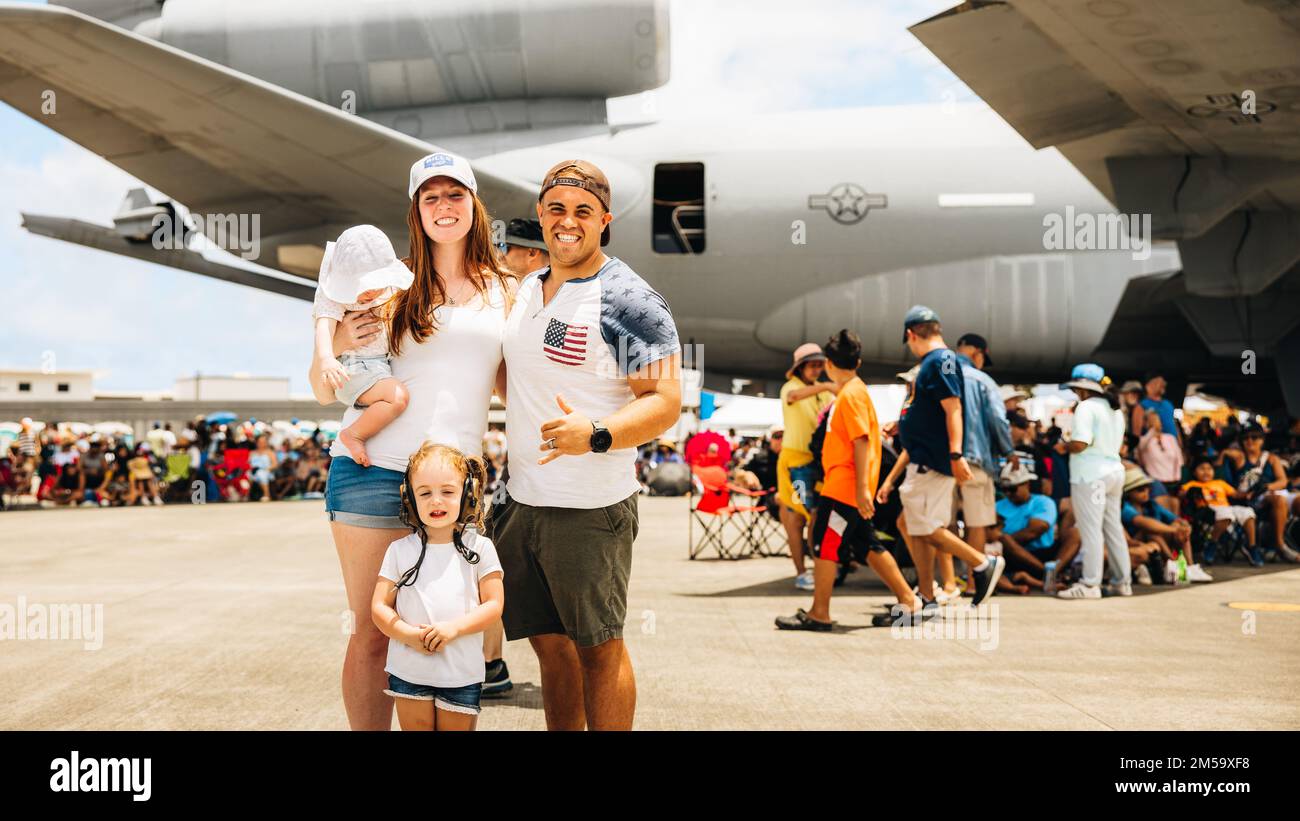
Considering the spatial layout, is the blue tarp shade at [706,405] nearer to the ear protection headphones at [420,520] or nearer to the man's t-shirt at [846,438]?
the man's t-shirt at [846,438]

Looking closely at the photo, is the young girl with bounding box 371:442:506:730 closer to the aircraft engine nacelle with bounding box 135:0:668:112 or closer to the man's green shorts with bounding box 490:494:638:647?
the man's green shorts with bounding box 490:494:638:647

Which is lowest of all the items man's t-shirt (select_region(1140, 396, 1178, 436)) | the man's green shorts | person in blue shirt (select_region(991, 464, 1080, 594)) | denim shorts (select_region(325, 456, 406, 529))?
person in blue shirt (select_region(991, 464, 1080, 594))

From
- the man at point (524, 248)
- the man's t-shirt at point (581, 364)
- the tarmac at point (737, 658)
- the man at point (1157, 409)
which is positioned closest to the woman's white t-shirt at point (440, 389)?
the man's t-shirt at point (581, 364)

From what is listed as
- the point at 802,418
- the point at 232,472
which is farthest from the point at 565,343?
the point at 232,472

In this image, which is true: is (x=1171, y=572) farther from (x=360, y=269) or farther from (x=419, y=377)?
(x=360, y=269)

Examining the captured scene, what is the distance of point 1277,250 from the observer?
1035cm

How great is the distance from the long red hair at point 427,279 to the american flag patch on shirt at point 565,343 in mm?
220

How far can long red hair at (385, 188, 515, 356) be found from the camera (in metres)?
2.86

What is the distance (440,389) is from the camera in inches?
114

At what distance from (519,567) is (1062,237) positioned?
12171 mm

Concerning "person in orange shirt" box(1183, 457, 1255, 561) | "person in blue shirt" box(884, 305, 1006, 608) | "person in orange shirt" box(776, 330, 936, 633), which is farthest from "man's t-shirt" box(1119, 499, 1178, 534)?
"person in orange shirt" box(776, 330, 936, 633)

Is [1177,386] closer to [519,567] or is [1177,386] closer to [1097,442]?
[1097,442]

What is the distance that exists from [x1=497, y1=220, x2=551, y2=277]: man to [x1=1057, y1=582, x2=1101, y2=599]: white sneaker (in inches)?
225
